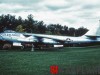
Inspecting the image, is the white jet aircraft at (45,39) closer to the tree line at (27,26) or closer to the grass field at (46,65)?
the tree line at (27,26)

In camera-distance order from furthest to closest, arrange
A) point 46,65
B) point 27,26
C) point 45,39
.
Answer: point 27,26, point 45,39, point 46,65

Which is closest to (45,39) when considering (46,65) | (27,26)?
(27,26)

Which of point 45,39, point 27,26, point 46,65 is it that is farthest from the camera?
point 27,26

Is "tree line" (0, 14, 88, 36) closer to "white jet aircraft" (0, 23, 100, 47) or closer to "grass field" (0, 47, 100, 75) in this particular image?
"white jet aircraft" (0, 23, 100, 47)

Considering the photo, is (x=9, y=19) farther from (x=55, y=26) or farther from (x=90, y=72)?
(x=55, y=26)

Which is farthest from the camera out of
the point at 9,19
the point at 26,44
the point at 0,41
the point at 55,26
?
the point at 55,26

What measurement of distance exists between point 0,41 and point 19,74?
4418 cm

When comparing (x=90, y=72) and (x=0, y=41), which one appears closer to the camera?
(x=90, y=72)

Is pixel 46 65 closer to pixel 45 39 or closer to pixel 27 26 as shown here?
pixel 45 39

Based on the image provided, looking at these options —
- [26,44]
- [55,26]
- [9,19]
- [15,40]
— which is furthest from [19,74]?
[55,26]

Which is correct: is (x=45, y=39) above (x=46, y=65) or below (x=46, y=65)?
above

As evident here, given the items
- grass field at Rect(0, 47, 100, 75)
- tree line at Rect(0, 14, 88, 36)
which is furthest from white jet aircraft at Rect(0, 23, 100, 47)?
grass field at Rect(0, 47, 100, 75)

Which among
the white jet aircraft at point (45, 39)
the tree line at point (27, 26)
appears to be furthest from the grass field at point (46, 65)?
the tree line at point (27, 26)

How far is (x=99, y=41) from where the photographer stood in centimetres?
6525
